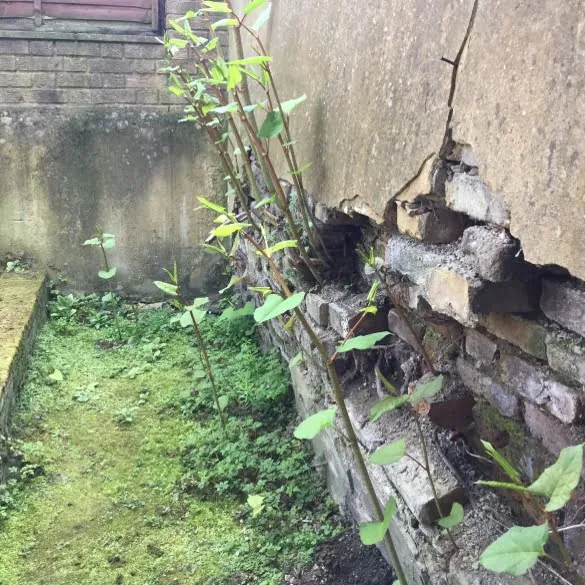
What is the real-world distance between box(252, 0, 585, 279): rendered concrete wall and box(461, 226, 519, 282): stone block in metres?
0.06

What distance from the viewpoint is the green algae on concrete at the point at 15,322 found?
8.61ft

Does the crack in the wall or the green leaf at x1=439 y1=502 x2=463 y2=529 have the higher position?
the crack in the wall

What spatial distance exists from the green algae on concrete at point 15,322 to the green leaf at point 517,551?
2.14m

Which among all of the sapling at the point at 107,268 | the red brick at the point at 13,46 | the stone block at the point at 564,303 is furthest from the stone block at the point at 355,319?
the red brick at the point at 13,46

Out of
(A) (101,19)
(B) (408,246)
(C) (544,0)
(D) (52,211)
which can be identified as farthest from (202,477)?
(A) (101,19)

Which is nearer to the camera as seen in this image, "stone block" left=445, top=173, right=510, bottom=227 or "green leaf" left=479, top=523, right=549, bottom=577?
"green leaf" left=479, top=523, right=549, bottom=577

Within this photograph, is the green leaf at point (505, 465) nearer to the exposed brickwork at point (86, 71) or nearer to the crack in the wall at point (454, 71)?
the crack in the wall at point (454, 71)

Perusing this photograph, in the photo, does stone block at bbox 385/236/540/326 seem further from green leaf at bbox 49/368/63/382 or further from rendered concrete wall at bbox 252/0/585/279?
green leaf at bbox 49/368/63/382

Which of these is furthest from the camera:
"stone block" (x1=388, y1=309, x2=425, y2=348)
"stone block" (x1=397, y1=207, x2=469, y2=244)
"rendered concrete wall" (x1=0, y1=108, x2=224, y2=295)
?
"rendered concrete wall" (x1=0, y1=108, x2=224, y2=295)

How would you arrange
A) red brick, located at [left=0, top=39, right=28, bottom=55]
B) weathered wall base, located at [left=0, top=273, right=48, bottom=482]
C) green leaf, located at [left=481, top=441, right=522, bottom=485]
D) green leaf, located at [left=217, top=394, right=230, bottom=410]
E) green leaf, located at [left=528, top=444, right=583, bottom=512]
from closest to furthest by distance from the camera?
1. green leaf, located at [left=528, top=444, right=583, bottom=512]
2. green leaf, located at [left=481, top=441, right=522, bottom=485]
3. weathered wall base, located at [left=0, top=273, right=48, bottom=482]
4. green leaf, located at [left=217, top=394, right=230, bottom=410]
5. red brick, located at [left=0, top=39, right=28, bottom=55]

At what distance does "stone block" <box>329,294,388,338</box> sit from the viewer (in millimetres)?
1955

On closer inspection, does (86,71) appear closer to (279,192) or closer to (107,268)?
(107,268)

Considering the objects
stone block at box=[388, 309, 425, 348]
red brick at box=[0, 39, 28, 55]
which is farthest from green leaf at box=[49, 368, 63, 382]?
red brick at box=[0, 39, 28, 55]

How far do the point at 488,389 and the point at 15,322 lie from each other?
8.45ft
